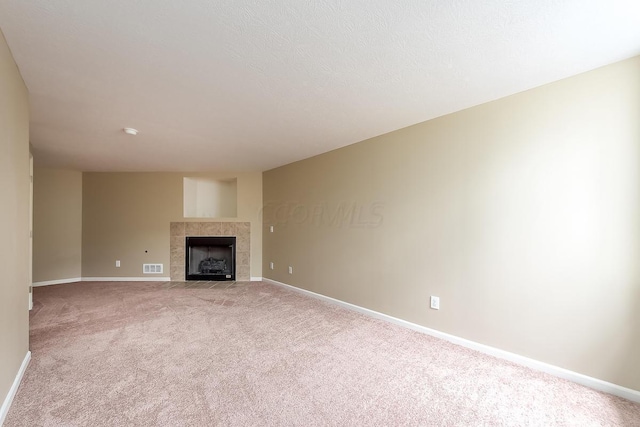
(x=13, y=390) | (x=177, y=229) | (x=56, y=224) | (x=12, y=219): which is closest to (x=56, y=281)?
(x=56, y=224)

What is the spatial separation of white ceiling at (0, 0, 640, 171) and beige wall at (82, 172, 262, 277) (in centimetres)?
262

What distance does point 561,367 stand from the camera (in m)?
2.01

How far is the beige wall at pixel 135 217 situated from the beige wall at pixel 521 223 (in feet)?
8.61

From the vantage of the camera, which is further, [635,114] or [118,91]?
[118,91]

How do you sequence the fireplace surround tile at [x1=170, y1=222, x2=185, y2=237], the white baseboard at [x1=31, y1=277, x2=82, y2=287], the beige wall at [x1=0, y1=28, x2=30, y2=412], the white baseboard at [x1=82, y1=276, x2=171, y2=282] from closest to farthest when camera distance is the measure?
the beige wall at [x1=0, y1=28, x2=30, y2=412]
the white baseboard at [x1=31, y1=277, x2=82, y2=287]
the white baseboard at [x1=82, y1=276, x2=171, y2=282]
the fireplace surround tile at [x1=170, y1=222, x2=185, y2=237]

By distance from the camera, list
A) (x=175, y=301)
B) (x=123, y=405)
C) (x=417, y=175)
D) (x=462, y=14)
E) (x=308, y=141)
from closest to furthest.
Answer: (x=462, y=14), (x=123, y=405), (x=417, y=175), (x=308, y=141), (x=175, y=301)

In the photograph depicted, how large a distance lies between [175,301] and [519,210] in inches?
169

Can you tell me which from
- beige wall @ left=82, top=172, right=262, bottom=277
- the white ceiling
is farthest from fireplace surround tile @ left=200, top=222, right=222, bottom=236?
the white ceiling

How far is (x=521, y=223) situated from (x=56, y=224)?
23.5 feet

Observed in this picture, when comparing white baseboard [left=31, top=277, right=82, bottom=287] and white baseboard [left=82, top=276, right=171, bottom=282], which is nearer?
white baseboard [left=31, top=277, right=82, bottom=287]

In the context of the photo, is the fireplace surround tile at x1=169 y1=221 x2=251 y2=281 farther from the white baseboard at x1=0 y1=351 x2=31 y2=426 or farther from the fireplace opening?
the white baseboard at x1=0 y1=351 x2=31 y2=426

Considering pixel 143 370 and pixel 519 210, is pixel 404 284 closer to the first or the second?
pixel 519 210

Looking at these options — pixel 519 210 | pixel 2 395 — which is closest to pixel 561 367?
pixel 519 210

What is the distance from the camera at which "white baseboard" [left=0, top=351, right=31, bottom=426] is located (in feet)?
5.05
